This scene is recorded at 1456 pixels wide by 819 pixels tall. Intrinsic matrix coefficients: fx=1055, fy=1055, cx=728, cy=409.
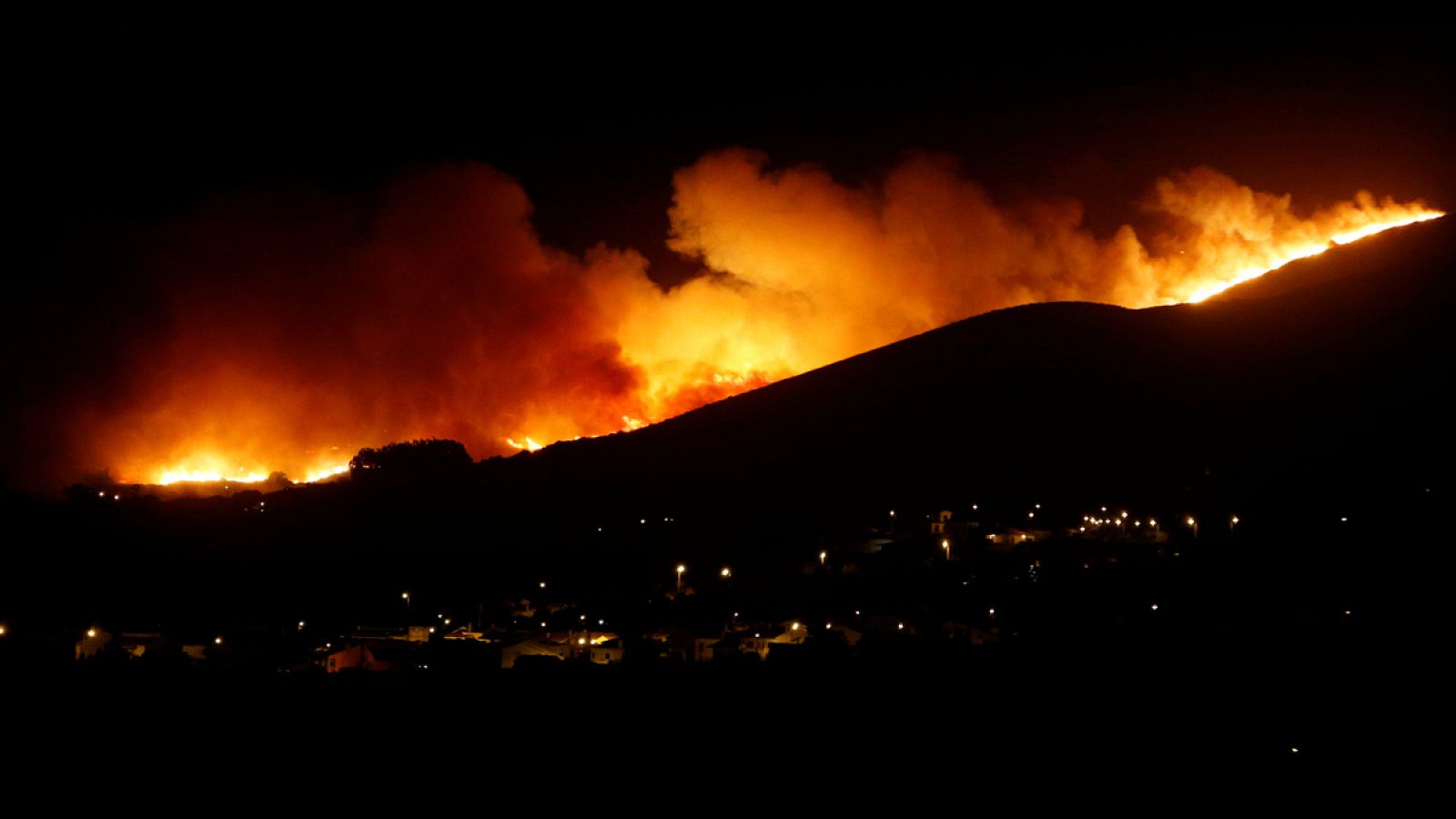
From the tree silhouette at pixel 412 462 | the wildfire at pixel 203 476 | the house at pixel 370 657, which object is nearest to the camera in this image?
the house at pixel 370 657

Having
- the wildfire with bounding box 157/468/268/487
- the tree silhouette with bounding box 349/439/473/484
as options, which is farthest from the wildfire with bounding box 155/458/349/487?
the tree silhouette with bounding box 349/439/473/484

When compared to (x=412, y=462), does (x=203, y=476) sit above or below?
above

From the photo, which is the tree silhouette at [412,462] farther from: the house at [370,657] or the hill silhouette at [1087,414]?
the house at [370,657]

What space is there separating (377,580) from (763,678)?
23.4m

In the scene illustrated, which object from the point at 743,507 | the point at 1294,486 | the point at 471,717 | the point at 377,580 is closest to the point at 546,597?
the point at 377,580

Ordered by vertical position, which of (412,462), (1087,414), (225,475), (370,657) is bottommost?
(370,657)

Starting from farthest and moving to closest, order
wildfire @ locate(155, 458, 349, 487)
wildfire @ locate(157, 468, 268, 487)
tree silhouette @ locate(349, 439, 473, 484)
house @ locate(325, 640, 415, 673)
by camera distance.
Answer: wildfire @ locate(157, 468, 268, 487)
wildfire @ locate(155, 458, 349, 487)
tree silhouette @ locate(349, 439, 473, 484)
house @ locate(325, 640, 415, 673)

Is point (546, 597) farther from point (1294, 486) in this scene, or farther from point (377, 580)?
point (1294, 486)

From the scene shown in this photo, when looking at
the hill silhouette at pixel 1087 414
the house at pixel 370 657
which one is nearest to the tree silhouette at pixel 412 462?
the hill silhouette at pixel 1087 414

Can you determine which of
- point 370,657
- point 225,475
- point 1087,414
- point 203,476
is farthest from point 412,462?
point 370,657

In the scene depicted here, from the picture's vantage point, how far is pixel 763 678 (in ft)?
51.4

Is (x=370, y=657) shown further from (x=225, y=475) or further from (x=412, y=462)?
(x=225, y=475)

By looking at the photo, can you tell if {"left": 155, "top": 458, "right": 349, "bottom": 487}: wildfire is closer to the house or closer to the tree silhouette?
the tree silhouette

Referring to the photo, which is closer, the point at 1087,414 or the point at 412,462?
the point at 1087,414
